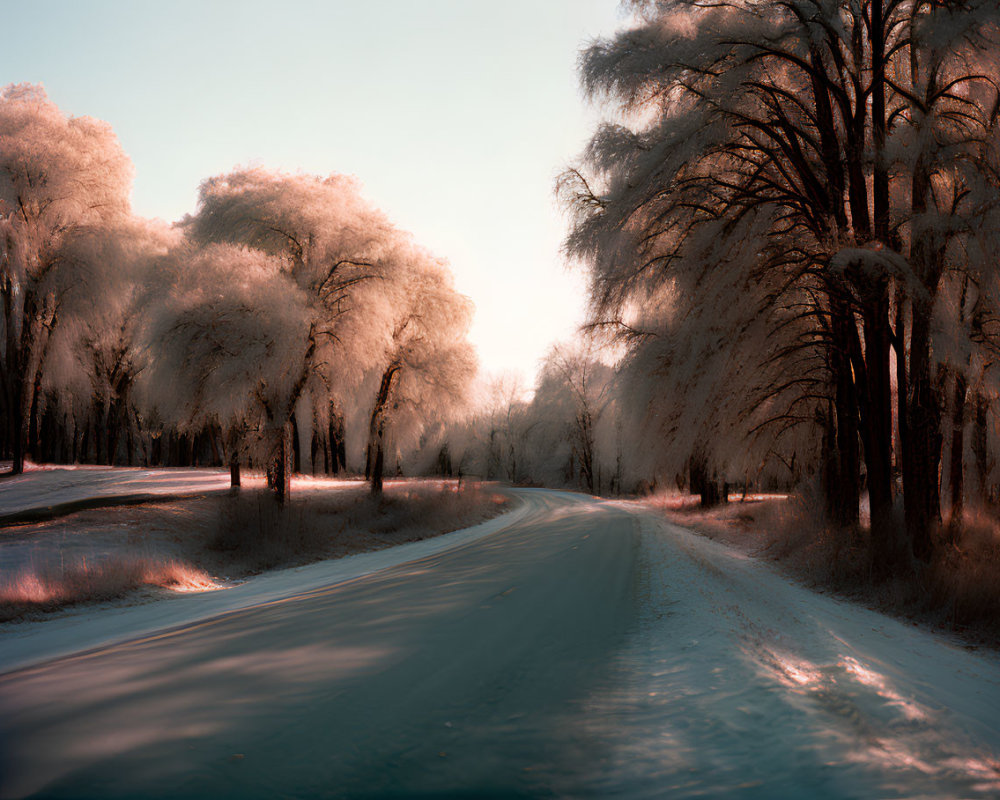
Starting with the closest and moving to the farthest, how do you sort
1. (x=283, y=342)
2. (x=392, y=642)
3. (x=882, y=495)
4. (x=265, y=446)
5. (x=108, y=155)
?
(x=392, y=642)
(x=882, y=495)
(x=283, y=342)
(x=265, y=446)
(x=108, y=155)

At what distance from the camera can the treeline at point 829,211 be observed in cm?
833

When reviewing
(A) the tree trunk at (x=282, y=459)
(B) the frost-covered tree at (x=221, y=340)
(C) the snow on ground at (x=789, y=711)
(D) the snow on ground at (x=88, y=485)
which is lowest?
(D) the snow on ground at (x=88, y=485)

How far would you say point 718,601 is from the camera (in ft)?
20.4

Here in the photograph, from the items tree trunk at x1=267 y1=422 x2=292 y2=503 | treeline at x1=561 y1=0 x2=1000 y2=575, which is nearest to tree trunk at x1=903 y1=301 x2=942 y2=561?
treeline at x1=561 y1=0 x2=1000 y2=575

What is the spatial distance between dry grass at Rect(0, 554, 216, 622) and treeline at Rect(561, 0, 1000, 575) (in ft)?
27.5

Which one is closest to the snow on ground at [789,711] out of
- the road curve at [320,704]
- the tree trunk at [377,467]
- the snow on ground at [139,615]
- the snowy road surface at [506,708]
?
the snowy road surface at [506,708]

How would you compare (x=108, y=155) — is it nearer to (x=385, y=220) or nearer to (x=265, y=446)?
(x=385, y=220)

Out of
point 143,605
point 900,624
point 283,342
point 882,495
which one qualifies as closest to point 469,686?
point 900,624

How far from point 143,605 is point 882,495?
36.4 ft

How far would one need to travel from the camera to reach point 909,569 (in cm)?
785

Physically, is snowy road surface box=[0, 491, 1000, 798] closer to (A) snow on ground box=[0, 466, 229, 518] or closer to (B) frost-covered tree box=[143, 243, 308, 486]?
(B) frost-covered tree box=[143, 243, 308, 486]

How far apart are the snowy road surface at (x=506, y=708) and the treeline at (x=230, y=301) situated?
10.9m

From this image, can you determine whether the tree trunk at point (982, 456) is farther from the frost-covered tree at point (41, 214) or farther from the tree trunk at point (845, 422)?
the frost-covered tree at point (41, 214)

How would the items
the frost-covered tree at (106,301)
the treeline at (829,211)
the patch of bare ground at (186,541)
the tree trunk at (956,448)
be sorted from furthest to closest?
the frost-covered tree at (106,301), the tree trunk at (956,448), the treeline at (829,211), the patch of bare ground at (186,541)
